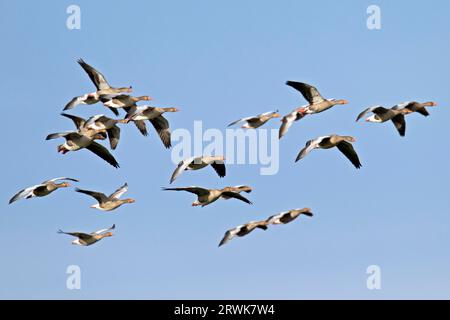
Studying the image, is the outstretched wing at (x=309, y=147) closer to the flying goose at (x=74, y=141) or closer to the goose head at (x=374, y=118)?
the goose head at (x=374, y=118)

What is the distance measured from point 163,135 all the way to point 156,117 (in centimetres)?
65

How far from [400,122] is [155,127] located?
666 cm

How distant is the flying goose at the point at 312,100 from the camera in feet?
97.9

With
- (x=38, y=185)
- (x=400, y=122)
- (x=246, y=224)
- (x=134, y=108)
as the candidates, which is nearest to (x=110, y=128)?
(x=134, y=108)

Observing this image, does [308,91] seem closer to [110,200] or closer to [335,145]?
[335,145]

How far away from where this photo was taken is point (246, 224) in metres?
28.5

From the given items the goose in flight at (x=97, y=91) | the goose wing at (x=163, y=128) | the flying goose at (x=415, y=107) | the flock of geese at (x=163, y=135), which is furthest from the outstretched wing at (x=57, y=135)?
the flying goose at (x=415, y=107)

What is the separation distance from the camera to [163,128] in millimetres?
32625

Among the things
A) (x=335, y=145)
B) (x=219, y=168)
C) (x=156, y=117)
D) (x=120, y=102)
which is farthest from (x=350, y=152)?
(x=120, y=102)

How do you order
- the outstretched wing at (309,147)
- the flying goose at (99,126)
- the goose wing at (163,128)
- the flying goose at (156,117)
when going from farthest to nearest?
the goose wing at (163,128)
the flying goose at (156,117)
the flying goose at (99,126)
the outstretched wing at (309,147)

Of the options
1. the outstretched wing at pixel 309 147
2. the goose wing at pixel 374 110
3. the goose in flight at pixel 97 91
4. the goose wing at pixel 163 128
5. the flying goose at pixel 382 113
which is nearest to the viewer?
the outstretched wing at pixel 309 147

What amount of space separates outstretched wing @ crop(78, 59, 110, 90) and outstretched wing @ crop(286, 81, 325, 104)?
5.00m

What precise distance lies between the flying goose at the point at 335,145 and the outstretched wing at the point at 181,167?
269 centimetres
